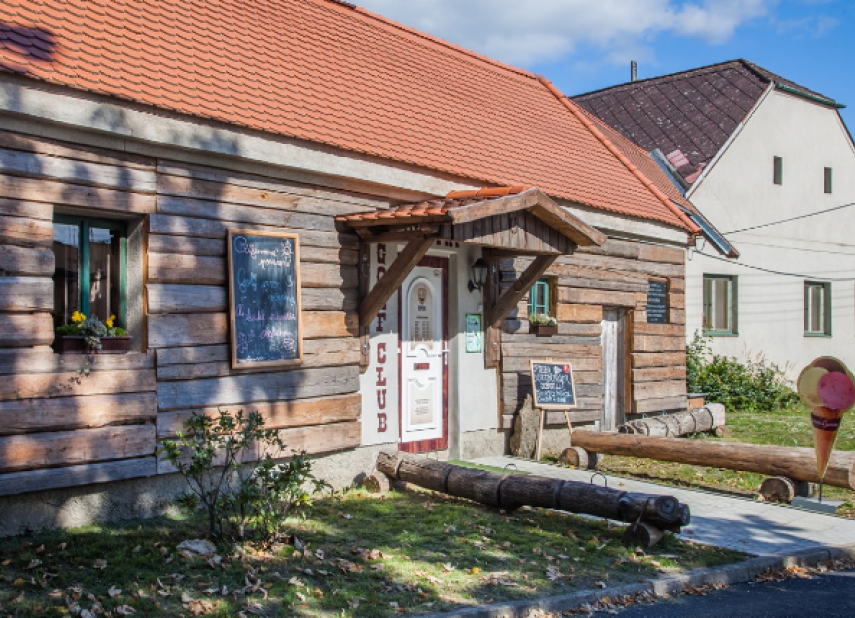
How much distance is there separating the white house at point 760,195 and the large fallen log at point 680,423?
427 cm

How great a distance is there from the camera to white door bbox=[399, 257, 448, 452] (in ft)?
34.4

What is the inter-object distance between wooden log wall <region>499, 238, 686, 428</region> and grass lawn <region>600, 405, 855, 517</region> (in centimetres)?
109

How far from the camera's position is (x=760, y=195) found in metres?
20.5

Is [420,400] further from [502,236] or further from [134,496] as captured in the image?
[134,496]

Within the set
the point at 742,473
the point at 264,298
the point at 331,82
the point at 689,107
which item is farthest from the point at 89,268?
the point at 689,107

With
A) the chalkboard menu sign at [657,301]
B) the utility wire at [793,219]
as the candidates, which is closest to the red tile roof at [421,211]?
the chalkboard menu sign at [657,301]

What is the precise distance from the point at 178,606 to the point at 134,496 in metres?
2.37

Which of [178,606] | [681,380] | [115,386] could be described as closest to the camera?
[178,606]

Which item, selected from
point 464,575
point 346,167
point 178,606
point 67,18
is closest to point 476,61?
point 346,167

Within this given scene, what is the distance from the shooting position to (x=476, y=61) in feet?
47.7

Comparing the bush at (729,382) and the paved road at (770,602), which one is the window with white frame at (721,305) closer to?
the bush at (729,382)

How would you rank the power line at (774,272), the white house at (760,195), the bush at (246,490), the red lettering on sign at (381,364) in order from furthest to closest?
the white house at (760,195) → the power line at (774,272) → the red lettering on sign at (381,364) → the bush at (246,490)

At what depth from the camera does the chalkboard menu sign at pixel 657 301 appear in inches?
569

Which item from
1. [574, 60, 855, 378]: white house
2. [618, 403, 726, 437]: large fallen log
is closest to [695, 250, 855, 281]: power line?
[574, 60, 855, 378]: white house
